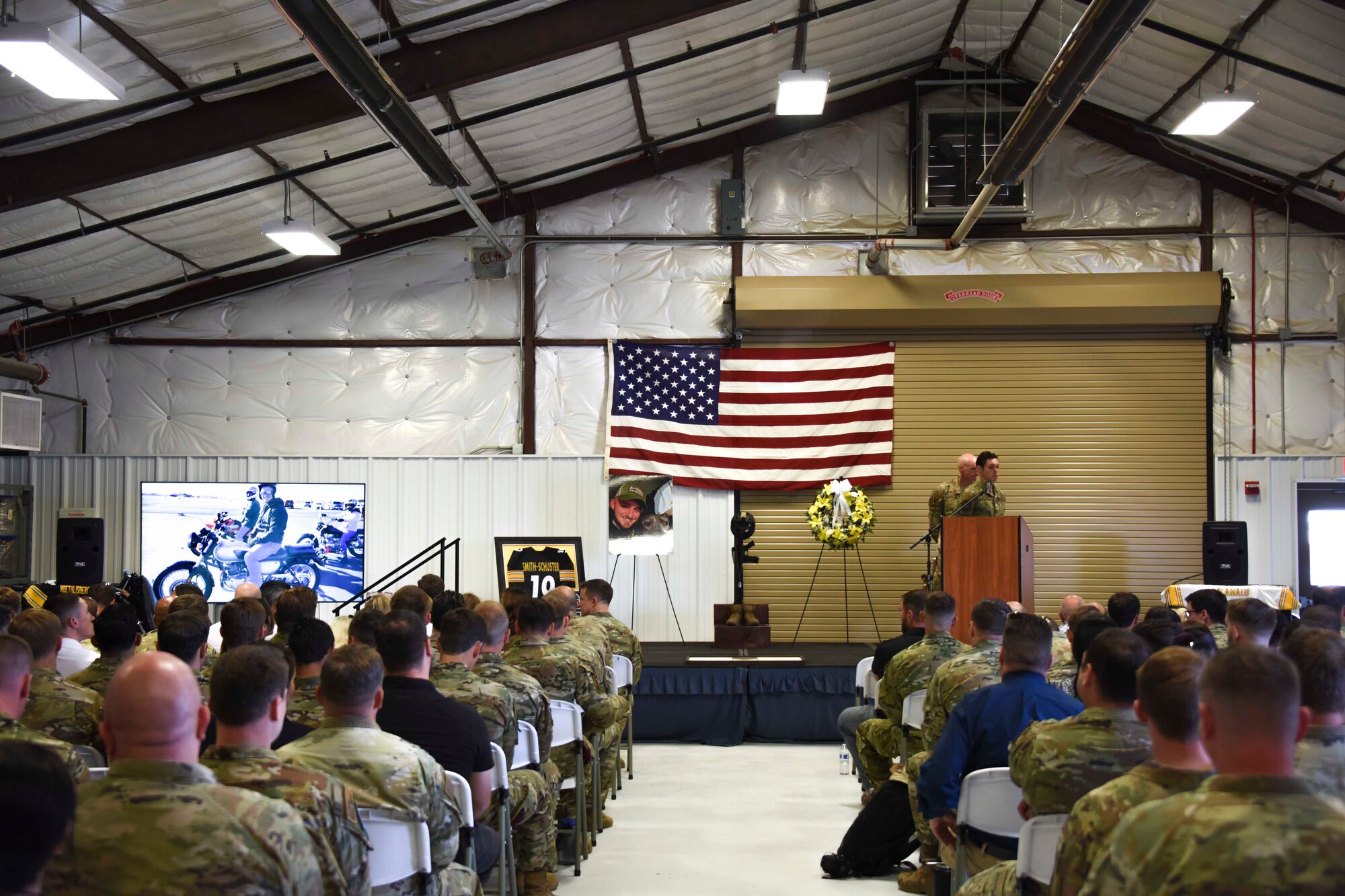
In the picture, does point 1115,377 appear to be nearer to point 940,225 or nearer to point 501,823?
point 940,225

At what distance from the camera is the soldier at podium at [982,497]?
9.84 m

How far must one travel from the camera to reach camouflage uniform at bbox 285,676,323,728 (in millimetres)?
4168

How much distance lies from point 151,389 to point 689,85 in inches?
249

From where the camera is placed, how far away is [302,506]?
460 inches

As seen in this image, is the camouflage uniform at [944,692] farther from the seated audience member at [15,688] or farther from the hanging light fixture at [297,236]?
the hanging light fixture at [297,236]

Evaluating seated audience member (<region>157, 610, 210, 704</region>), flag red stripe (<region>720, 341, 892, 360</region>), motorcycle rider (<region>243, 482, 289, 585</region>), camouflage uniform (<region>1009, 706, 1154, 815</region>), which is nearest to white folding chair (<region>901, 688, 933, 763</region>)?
camouflage uniform (<region>1009, 706, 1154, 815</region>)

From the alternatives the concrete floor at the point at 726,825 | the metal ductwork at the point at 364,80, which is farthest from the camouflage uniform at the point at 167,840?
the metal ductwork at the point at 364,80

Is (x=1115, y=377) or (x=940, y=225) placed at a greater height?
(x=940, y=225)

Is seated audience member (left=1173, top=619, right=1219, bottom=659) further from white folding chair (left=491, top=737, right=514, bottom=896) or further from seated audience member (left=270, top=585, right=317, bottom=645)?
seated audience member (left=270, top=585, right=317, bottom=645)

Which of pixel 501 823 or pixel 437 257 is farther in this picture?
pixel 437 257

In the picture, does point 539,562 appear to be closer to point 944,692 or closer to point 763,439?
point 763,439

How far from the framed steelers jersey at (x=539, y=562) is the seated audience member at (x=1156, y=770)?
8.81m

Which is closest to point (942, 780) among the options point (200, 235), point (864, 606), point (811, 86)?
point (811, 86)

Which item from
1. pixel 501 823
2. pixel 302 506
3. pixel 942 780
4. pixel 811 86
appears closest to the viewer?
pixel 942 780
